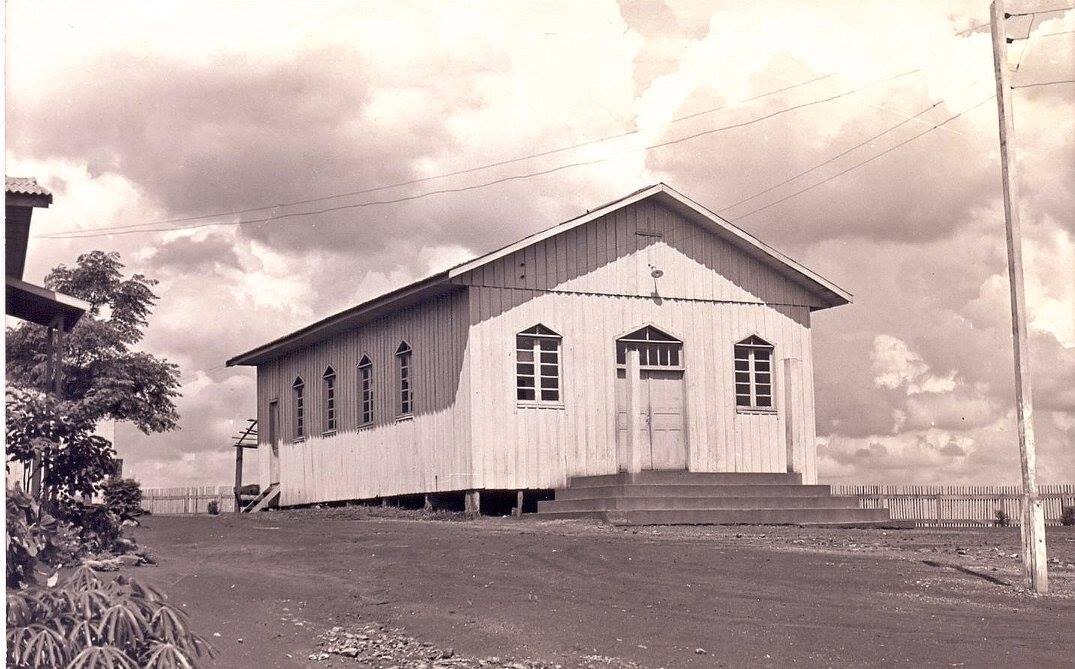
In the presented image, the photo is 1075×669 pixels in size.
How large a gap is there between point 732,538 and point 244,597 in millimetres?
7782

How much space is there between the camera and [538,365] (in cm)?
2181

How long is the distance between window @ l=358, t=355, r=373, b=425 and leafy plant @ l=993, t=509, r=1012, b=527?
13.4 metres

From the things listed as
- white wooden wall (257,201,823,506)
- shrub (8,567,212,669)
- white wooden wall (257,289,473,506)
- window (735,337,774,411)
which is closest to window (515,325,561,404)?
white wooden wall (257,201,823,506)

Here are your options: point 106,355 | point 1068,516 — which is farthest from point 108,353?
point 1068,516

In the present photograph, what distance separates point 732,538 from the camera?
662 inches

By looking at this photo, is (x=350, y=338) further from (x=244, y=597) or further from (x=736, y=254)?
(x=244, y=597)

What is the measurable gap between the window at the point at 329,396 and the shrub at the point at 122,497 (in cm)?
1652

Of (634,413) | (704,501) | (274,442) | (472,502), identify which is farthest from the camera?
(274,442)

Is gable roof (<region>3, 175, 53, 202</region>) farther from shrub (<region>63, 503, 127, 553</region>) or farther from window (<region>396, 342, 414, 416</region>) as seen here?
window (<region>396, 342, 414, 416</region>)

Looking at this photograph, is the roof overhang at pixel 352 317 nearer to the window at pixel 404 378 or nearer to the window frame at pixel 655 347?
the window at pixel 404 378

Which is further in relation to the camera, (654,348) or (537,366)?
(654,348)

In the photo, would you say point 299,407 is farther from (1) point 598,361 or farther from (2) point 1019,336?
(2) point 1019,336

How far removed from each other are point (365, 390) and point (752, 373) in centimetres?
788

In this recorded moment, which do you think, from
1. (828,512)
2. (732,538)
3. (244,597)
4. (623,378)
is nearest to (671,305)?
(623,378)
